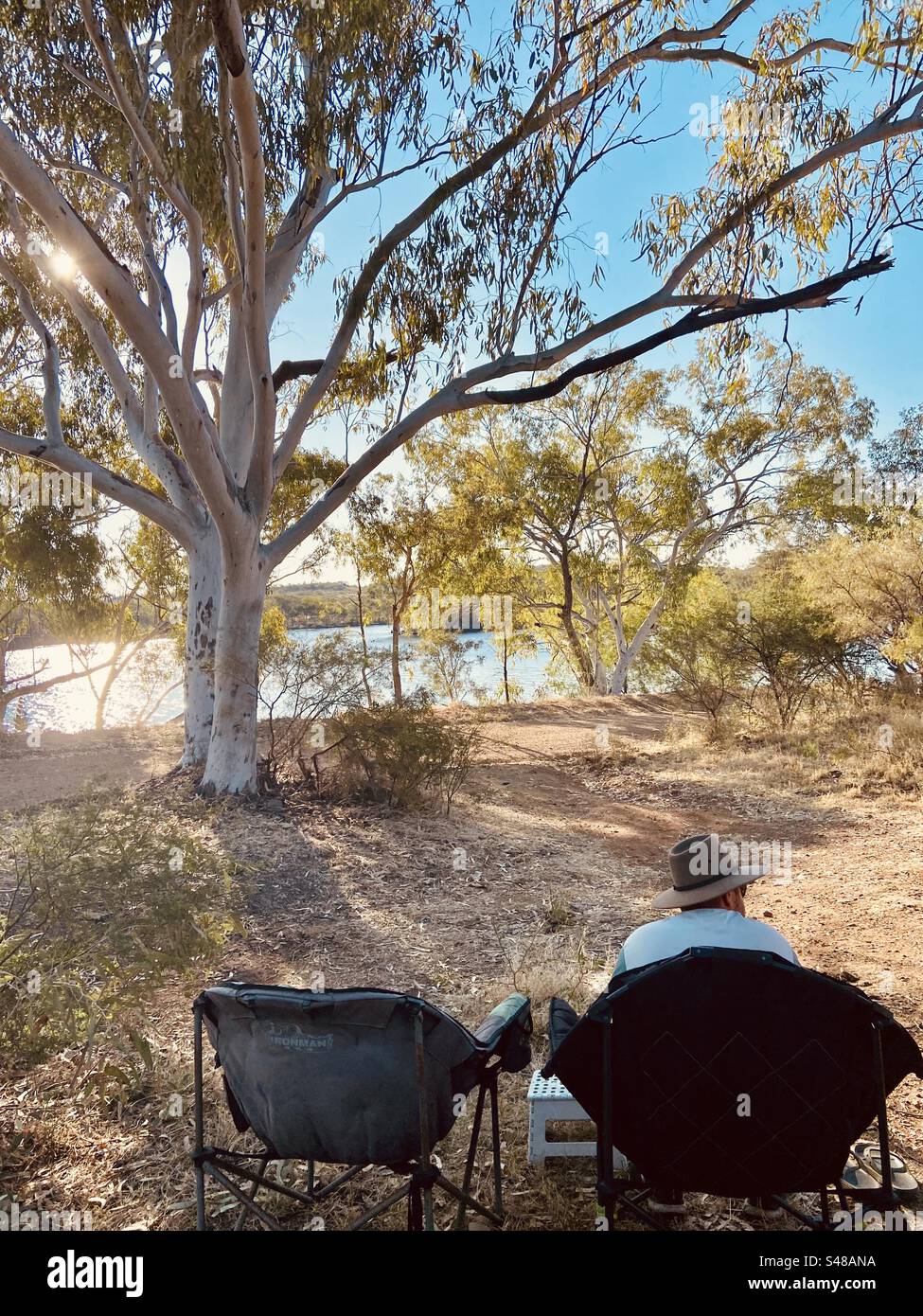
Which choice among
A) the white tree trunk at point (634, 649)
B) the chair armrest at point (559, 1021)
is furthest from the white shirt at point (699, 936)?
the white tree trunk at point (634, 649)

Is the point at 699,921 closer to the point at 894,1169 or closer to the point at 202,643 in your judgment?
the point at 894,1169

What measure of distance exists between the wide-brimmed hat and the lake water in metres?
12.6

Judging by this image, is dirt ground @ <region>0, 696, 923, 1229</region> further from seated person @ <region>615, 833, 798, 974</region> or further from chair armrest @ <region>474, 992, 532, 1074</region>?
seated person @ <region>615, 833, 798, 974</region>

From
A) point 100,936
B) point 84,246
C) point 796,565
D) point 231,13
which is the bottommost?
point 100,936

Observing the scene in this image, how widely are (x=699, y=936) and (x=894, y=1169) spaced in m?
1.00

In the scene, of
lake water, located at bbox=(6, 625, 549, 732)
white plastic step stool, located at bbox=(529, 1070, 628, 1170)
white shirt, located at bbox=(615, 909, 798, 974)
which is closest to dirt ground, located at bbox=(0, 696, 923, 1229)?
white plastic step stool, located at bbox=(529, 1070, 628, 1170)

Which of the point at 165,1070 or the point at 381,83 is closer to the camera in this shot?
the point at 165,1070

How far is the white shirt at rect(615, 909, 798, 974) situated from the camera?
7.38 ft

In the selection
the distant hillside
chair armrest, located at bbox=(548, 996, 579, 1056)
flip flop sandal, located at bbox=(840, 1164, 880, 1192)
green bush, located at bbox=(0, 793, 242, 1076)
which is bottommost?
flip flop sandal, located at bbox=(840, 1164, 880, 1192)
